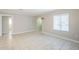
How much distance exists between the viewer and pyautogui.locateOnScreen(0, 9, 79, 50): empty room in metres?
2.43

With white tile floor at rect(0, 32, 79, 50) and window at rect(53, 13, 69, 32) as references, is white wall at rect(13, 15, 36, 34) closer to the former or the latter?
white tile floor at rect(0, 32, 79, 50)

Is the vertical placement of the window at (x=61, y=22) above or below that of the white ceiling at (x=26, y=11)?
below

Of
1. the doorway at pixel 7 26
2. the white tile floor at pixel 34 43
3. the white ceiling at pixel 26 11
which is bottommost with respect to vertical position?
the white tile floor at pixel 34 43

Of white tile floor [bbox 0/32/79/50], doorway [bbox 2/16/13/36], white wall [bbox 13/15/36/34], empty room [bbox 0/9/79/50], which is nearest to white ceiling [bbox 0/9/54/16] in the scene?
empty room [bbox 0/9/79/50]

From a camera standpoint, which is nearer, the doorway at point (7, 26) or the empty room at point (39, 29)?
the empty room at point (39, 29)

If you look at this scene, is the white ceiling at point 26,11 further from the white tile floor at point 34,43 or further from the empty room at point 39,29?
the white tile floor at point 34,43

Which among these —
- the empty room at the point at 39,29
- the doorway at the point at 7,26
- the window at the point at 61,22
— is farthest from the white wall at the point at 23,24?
the window at the point at 61,22

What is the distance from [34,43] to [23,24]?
0.63m

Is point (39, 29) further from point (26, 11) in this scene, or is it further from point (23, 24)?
point (26, 11)

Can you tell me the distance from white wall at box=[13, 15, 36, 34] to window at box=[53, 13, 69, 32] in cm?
61

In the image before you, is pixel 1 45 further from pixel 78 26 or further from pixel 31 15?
pixel 78 26

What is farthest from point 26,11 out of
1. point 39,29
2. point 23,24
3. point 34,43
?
point 34,43

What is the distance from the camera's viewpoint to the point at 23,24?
107 inches

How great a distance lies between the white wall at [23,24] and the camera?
2.65 metres
